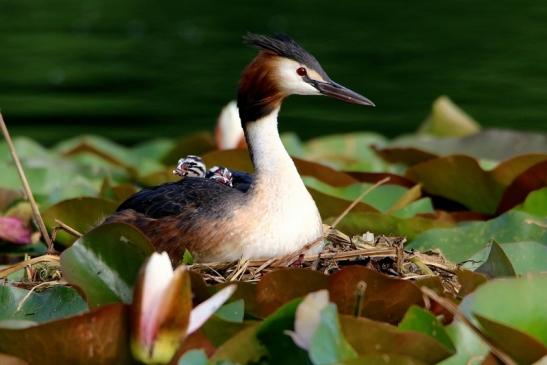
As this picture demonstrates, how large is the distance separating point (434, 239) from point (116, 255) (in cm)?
166

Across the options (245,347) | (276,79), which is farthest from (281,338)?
(276,79)

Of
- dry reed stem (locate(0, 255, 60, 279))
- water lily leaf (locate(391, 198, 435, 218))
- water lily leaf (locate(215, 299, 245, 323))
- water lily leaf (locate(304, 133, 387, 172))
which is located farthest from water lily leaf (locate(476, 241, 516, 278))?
water lily leaf (locate(304, 133, 387, 172))

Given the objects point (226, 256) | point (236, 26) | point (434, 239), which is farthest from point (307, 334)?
point (236, 26)

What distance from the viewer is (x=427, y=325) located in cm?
329

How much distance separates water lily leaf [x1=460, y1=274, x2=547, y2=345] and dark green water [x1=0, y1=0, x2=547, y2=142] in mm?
6714

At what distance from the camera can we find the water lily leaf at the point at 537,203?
541cm

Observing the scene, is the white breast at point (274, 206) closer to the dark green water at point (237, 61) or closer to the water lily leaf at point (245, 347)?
the water lily leaf at point (245, 347)

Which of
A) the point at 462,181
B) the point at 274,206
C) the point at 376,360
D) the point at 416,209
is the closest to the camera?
the point at 376,360

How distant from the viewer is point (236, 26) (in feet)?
47.1

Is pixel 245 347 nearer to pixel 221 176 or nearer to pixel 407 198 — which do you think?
pixel 221 176

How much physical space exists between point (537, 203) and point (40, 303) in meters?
2.49

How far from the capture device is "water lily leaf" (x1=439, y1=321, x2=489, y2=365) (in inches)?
127

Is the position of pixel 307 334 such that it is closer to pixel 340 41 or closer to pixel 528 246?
pixel 528 246

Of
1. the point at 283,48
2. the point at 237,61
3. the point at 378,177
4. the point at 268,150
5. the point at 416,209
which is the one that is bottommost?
the point at 237,61
